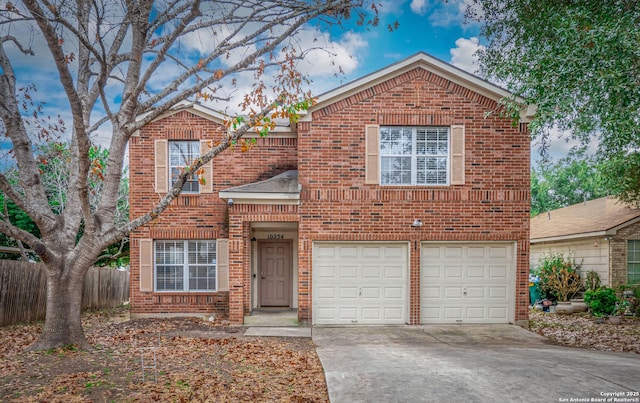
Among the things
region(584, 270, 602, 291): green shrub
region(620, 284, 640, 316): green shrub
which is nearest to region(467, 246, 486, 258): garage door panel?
region(620, 284, 640, 316): green shrub

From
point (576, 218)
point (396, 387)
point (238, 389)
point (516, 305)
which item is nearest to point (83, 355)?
point (238, 389)

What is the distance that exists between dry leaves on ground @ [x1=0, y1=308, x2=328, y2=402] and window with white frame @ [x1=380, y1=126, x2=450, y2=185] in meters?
5.01

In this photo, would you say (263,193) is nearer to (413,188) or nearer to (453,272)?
(413,188)

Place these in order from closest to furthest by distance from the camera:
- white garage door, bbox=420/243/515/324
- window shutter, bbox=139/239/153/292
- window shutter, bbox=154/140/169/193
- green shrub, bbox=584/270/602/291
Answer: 1. white garage door, bbox=420/243/515/324
2. window shutter, bbox=139/239/153/292
3. window shutter, bbox=154/140/169/193
4. green shrub, bbox=584/270/602/291

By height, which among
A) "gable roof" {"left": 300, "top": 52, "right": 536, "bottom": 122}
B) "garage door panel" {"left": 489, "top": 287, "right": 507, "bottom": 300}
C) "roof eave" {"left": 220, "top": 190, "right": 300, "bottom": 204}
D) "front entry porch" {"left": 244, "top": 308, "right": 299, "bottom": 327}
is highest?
"gable roof" {"left": 300, "top": 52, "right": 536, "bottom": 122}

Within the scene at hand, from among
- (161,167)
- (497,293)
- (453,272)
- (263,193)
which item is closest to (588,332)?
(497,293)

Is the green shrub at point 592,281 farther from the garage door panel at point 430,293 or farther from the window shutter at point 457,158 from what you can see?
the window shutter at point 457,158

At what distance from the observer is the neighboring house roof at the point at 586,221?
1562cm

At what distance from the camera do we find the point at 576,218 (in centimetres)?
1959

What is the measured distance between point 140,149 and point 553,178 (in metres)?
39.9

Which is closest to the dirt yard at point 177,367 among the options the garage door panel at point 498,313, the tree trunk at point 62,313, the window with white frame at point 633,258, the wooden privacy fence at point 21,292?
the tree trunk at point 62,313

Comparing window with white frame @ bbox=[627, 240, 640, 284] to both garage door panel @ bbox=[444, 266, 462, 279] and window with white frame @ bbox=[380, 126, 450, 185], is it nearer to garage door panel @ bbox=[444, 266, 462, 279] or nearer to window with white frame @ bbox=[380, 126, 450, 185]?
garage door panel @ bbox=[444, 266, 462, 279]

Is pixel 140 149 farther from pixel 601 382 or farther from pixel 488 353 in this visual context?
pixel 601 382

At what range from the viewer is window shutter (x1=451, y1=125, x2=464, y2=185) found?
11594 mm
